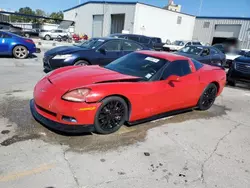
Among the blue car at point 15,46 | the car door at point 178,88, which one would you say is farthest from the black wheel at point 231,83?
the blue car at point 15,46

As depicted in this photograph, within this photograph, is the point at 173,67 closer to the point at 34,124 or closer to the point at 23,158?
the point at 34,124

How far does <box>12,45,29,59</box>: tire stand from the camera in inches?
424

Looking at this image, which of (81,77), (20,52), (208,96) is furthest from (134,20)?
(81,77)

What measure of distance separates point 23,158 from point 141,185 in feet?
5.07

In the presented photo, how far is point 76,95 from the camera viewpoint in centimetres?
325

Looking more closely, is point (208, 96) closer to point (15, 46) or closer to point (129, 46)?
point (129, 46)

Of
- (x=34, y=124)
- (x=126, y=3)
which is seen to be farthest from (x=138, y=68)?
(x=126, y=3)

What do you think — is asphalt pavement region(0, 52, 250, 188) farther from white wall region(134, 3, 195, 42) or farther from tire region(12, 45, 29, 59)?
white wall region(134, 3, 195, 42)

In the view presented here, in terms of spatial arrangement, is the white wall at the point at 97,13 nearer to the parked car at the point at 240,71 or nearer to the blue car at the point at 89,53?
the blue car at the point at 89,53

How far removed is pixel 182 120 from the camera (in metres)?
4.70

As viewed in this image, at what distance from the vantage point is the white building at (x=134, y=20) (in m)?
28.6

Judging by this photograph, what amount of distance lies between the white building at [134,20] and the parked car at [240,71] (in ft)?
68.9

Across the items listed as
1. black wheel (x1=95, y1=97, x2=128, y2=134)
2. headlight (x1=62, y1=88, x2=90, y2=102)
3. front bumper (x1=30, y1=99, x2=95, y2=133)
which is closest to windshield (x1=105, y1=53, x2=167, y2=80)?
black wheel (x1=95, y1=97, x2=128, y2=134)

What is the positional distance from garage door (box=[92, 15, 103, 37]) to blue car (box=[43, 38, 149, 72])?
87.0 feet
